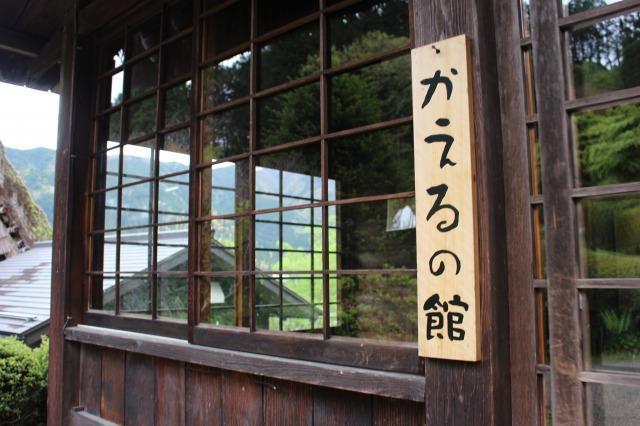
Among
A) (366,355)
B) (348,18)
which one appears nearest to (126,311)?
(366,355)

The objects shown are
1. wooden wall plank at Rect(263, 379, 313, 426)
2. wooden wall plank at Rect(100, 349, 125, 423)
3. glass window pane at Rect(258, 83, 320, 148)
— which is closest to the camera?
wooden wall plank at Rect(263, 379, 313, 426)

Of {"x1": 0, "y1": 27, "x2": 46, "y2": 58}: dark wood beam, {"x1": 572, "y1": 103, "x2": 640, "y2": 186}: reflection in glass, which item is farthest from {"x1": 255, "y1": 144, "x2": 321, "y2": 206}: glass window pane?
{"x1": 572, "y1": 103, "x2": 640, "y2": 186}: reflection in glass

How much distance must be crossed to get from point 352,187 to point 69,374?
368 cm

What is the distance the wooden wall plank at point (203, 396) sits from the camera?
2.79 metres

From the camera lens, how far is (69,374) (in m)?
3.93

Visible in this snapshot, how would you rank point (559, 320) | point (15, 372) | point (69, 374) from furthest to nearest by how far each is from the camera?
point (15, 372), point (69, 374), point (559, 320)

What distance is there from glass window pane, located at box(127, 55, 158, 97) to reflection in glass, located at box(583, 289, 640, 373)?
3.32 meters

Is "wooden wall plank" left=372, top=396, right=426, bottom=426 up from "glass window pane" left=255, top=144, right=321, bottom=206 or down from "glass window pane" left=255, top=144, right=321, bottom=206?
down

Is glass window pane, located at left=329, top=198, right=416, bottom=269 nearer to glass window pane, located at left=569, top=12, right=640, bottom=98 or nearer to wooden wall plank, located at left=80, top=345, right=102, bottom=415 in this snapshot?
wooden wall plank, located at left=80, top=345, right=102, bottom=415

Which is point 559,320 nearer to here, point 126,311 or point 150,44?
point 126,311

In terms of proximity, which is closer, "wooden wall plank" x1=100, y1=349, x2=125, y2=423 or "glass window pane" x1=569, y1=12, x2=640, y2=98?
"glass window pane" x1=569, y1=12, x2=640, y2=98

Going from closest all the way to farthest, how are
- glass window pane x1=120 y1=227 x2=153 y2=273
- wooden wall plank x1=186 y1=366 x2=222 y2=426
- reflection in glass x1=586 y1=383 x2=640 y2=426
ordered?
reflection in glass x1=586 y1=383 x2=640 y2=426 < wooden wall plank x1=186 y1=366 x2=222 y2=426 < glass window pane x1=120 y1=227 x2=153 y2=273

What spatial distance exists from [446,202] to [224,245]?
1.91 m

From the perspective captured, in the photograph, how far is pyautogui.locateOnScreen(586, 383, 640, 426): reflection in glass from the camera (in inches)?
56.9
